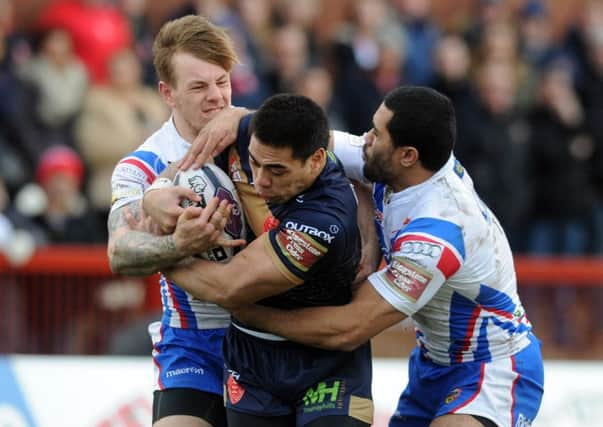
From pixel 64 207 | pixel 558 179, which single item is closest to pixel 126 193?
pixel 64 207

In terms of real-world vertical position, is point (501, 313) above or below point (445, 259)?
below

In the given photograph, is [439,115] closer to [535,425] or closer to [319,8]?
[535,425]

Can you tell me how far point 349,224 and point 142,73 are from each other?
6.87m

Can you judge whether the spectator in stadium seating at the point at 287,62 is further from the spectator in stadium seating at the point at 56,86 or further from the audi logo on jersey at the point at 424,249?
the audi logo on jersey at the point at 424,249

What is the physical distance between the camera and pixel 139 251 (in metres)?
5.53

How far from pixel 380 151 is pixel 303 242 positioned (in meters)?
0.62

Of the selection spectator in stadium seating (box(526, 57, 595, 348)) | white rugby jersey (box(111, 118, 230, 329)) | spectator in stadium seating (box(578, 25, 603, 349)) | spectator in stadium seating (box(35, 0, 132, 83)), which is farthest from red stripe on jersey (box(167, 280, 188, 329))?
spectator in stadium seating (box(526, 57, 595, 348))

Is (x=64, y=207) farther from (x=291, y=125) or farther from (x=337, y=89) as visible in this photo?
(x=291, y=125)

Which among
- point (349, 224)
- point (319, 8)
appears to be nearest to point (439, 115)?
point (349, 224)

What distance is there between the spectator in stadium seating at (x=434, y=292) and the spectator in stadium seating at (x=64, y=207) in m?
4.75

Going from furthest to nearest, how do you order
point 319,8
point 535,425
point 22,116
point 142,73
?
point 319,8, point 142,73, point 22,116, point 535,425

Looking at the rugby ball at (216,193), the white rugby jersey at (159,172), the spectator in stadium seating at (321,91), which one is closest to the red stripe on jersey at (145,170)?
the white rugby jersey at (159,172)

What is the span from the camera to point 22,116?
10961 millimetres

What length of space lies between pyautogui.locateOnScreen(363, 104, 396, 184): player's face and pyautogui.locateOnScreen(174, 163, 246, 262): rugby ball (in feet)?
2.12
